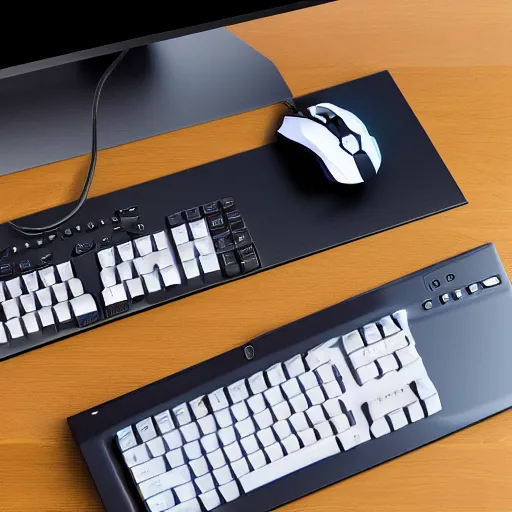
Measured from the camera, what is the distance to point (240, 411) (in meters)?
0.61

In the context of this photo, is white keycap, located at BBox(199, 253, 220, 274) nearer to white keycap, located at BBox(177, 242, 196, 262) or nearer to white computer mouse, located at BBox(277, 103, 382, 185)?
white keycap, located at BBox(177, 242, 196, 262)

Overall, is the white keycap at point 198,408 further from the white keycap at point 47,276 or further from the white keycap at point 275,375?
the white keycap at point 47,276

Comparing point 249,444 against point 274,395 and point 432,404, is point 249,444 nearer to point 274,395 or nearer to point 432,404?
point 274,395

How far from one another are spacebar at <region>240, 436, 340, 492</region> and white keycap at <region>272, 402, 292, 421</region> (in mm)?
34

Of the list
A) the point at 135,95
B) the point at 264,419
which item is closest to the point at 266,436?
A: the point at 264,419

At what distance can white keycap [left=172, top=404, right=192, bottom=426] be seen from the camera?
599 millimetres

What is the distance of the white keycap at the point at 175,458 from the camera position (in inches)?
23.3

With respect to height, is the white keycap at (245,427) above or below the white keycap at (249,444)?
above

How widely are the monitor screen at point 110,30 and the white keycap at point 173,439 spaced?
0.36 metres

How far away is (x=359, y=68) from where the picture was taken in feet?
2.50

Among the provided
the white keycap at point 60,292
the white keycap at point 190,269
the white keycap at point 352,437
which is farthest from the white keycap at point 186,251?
the white keycap at point 352,437

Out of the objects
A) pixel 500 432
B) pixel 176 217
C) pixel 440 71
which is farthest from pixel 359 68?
pixel 500 432

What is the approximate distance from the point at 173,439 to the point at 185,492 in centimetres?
5

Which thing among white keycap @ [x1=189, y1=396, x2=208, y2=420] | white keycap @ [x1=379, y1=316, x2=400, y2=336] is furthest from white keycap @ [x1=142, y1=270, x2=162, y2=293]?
white keycap @ [x1=379, y1=316, x2=400, y2=336]
